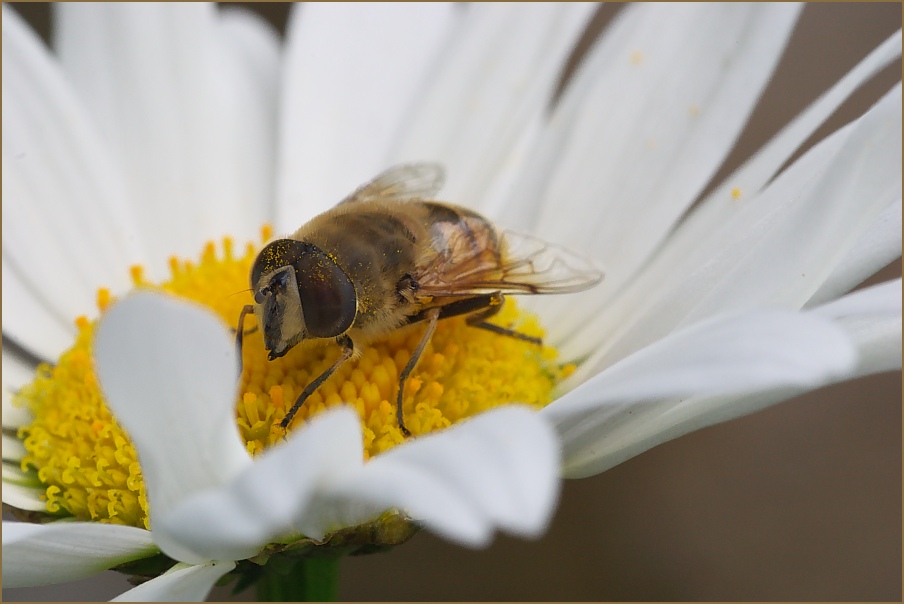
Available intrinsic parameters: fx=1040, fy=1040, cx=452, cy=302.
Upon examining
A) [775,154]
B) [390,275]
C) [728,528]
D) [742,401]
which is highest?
[775,154]

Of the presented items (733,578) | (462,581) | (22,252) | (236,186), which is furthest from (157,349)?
(733,578)

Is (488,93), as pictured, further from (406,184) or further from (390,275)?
(390,275)

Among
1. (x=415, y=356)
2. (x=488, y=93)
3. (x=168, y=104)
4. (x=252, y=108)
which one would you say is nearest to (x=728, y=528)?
(x=488, y=93)

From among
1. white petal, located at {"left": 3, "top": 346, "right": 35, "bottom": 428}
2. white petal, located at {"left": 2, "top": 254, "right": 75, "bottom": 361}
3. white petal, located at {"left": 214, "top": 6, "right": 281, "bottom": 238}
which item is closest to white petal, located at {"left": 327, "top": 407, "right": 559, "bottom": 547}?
white petal, located at {"left": 3, "top": 346, "right": 35, "bottom": 428}

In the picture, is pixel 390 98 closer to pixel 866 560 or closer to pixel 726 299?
pixel 726 299

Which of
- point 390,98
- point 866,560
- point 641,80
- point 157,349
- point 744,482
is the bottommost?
point 866,560

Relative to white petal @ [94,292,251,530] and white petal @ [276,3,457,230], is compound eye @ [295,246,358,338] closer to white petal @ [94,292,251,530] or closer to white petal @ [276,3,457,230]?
white petal @ [94,292,251,530]

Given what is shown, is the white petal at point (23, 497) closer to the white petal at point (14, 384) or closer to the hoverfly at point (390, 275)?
the white petal at point (14, 384)
